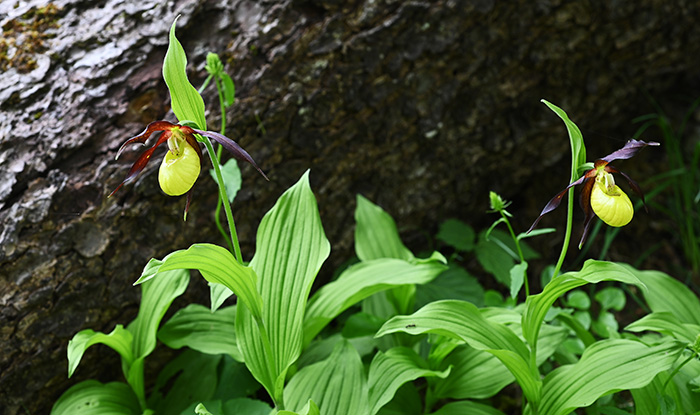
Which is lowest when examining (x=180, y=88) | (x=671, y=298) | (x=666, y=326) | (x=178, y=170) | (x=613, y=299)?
(x=613, y=299)

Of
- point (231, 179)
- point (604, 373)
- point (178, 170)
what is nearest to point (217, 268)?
point (178, 170)

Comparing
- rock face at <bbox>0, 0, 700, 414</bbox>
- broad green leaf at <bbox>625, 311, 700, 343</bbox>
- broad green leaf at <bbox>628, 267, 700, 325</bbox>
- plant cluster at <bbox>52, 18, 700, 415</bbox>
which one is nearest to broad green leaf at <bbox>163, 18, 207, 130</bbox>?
plant cluster at <bbox>52, 18, 700, 415</bbox>

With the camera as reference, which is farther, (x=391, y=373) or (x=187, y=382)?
(x=187, y=382)

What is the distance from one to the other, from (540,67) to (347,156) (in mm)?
960

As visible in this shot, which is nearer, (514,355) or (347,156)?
(514,355)

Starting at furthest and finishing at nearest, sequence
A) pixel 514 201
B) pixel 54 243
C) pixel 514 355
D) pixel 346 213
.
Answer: pixel 514 201 < pixel 346 213 < pixel 54 243 < pixel 514 355

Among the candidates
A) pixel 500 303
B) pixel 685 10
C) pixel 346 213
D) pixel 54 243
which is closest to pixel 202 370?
pixel 54 243

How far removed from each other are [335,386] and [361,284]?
1.05 feet

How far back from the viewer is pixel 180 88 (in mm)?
1322

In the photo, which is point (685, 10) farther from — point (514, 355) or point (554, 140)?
point (514, 355)

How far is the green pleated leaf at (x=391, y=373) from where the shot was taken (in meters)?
1.48

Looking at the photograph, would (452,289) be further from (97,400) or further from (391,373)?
(97,400)

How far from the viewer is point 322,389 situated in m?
1.56

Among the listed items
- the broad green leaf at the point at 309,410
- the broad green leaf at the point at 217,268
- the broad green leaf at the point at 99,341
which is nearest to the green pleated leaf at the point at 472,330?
the broad green leaf at the point at 309,410
